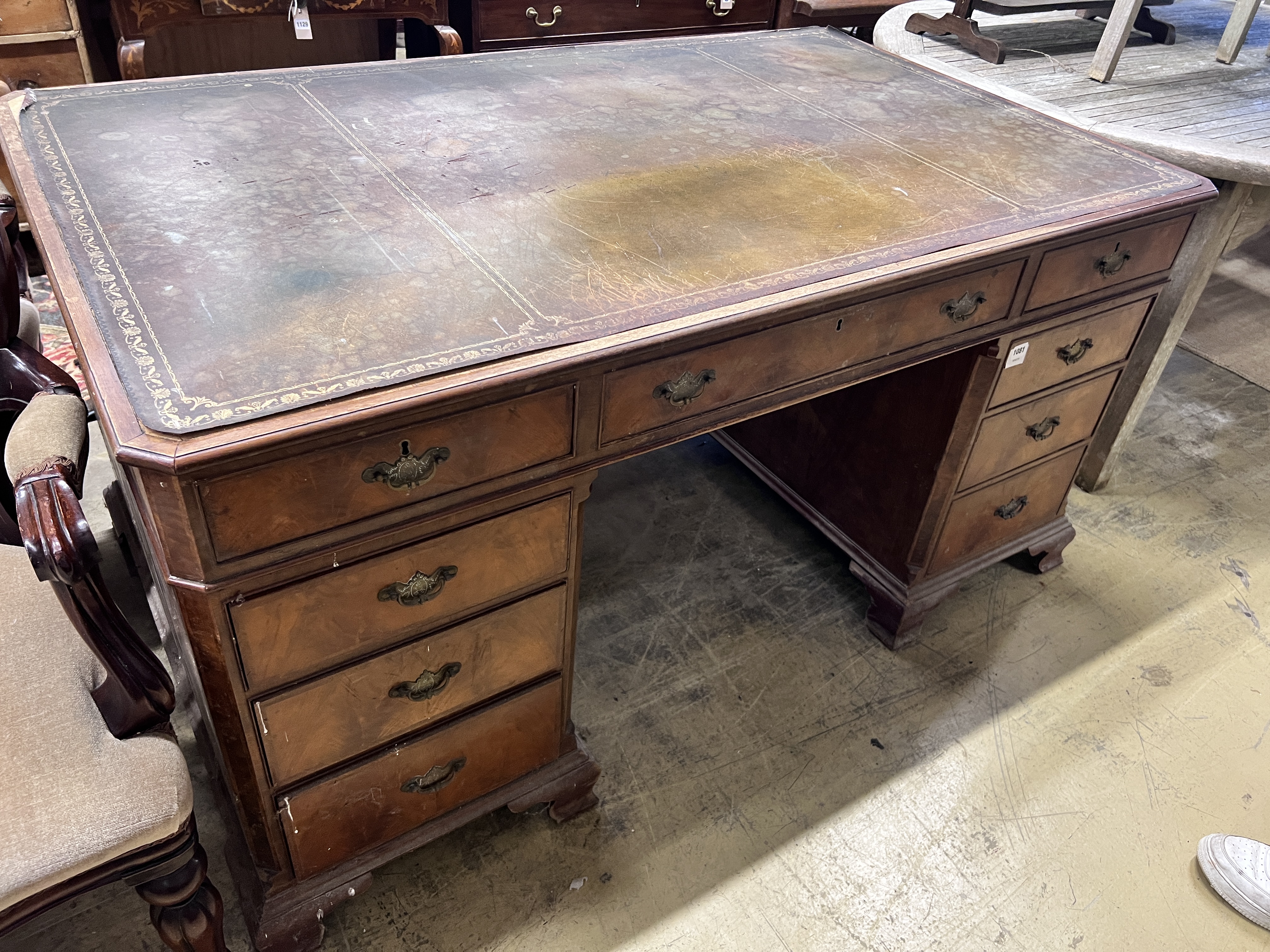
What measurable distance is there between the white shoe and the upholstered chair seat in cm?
166

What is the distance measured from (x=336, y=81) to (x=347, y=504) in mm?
1054

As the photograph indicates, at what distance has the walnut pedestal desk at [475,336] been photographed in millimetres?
1004

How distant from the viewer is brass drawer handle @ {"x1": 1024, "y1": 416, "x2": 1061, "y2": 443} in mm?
1843

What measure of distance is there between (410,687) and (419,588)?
7.2 inches

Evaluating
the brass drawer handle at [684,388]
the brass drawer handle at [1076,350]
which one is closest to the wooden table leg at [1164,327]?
the brass drawer handle at [1076,350]

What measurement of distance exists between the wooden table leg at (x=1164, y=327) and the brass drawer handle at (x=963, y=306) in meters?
0.79

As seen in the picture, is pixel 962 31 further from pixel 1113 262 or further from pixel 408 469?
pixel 408 469

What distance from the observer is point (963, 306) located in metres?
1.46

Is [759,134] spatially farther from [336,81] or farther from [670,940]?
[670,940]

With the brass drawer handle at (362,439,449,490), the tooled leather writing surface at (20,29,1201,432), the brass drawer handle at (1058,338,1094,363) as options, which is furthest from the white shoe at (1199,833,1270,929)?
the brass drawer handle at (362,439,449,490)

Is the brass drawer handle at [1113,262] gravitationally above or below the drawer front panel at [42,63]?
above

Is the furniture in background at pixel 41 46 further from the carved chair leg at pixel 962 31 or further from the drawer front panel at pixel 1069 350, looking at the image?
the drawer front panel at pixel 1069 350

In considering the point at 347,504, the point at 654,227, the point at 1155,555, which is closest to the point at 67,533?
the point at 347,504

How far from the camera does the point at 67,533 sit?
93cm
